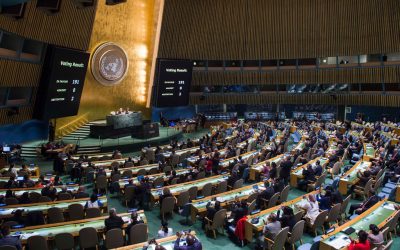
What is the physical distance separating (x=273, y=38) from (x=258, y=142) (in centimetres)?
1157

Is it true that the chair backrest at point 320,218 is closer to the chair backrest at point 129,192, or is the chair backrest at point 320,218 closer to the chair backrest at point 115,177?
the chair backrest at point 129,192

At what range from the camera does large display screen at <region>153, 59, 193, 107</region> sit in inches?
955

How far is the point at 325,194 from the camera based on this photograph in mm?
9367

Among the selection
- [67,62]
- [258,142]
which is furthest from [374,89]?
[67,62]

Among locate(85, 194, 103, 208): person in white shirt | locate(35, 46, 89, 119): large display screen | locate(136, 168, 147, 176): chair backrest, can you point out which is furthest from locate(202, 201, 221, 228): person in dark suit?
locate(35, 46, 89, 119): large display screen

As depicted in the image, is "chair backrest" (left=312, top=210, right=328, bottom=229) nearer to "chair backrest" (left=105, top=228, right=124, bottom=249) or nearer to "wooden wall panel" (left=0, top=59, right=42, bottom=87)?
"chair backrest" (left=105, top=228, right=124, bottom=249)

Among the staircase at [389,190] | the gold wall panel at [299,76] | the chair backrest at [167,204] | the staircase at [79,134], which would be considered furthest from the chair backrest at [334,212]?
the gold wall panel at [299,76]

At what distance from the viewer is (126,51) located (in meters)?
25.4

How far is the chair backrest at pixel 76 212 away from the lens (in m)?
8.80

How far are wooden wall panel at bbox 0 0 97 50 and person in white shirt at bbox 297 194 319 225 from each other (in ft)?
35.5

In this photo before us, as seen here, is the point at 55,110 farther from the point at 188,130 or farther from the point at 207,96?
the point at 207,96

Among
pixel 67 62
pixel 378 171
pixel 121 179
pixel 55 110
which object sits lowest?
pixel 121 179

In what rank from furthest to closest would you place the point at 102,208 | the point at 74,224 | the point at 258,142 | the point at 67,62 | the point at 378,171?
the point at 258,142 → the point at 67,62 → the point at 378,171 → the point at 102,208 → the point at 74,224

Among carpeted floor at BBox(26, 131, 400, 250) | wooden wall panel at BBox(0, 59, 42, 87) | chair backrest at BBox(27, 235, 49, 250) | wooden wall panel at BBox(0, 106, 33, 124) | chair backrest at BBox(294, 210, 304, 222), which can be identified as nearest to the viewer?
chair backrest at BBox(27, 235, 49, 250)
